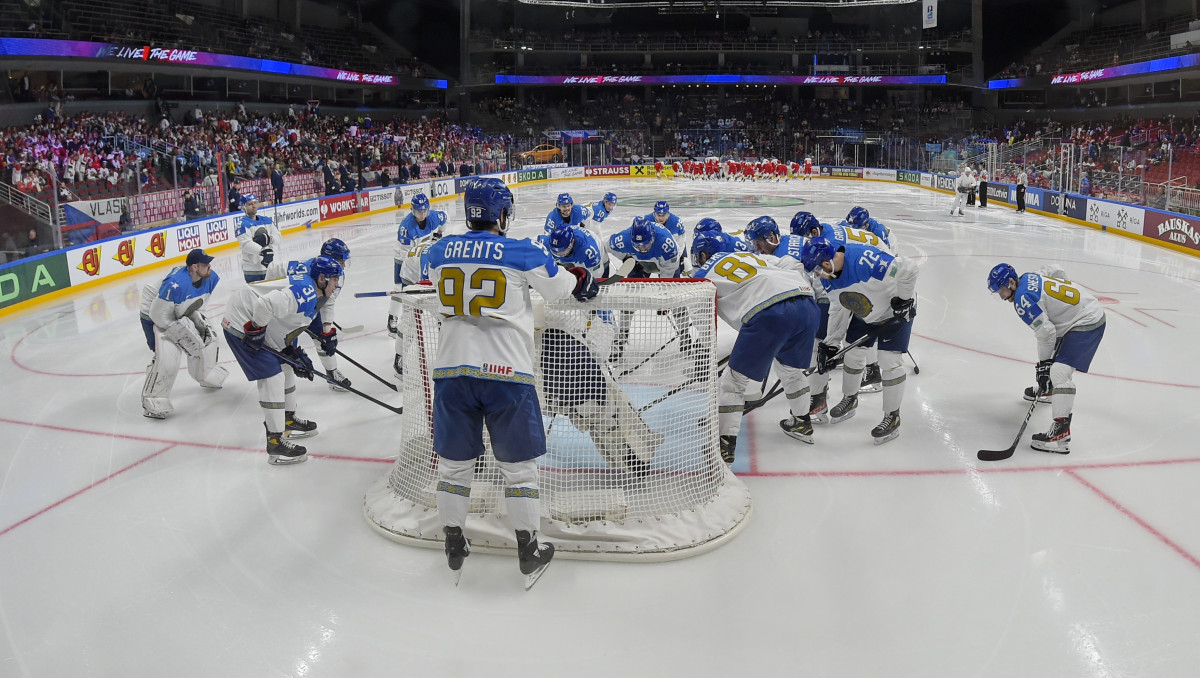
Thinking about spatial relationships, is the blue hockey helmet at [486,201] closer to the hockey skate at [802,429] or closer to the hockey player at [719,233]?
the hockey player at [719,233]

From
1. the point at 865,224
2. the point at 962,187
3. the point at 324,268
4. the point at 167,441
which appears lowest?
the point at 167,441

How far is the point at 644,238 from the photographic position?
24.9 feet

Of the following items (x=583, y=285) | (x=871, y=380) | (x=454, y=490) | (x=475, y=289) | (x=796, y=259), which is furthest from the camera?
(x=871, y=380)

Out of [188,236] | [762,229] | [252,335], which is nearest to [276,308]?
[252,335]

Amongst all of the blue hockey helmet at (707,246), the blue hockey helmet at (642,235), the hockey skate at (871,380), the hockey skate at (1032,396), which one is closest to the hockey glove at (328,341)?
the blue hockey helmet at (642,235)

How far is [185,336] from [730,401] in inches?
191

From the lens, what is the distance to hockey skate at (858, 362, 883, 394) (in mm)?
7840

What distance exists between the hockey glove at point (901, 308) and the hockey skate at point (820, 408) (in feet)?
3.59

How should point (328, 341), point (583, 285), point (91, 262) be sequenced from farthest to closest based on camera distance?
point (91, 262) → point (328, 341) → point (583, 285)

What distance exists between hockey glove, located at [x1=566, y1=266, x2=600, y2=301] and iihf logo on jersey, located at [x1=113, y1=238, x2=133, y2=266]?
→ 12920 millimetres

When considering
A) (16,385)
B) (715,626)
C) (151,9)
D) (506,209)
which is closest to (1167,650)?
(715,626)

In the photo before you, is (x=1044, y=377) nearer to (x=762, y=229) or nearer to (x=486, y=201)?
(x=762, y=229)

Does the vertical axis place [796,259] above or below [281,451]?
above

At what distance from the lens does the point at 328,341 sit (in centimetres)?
732
